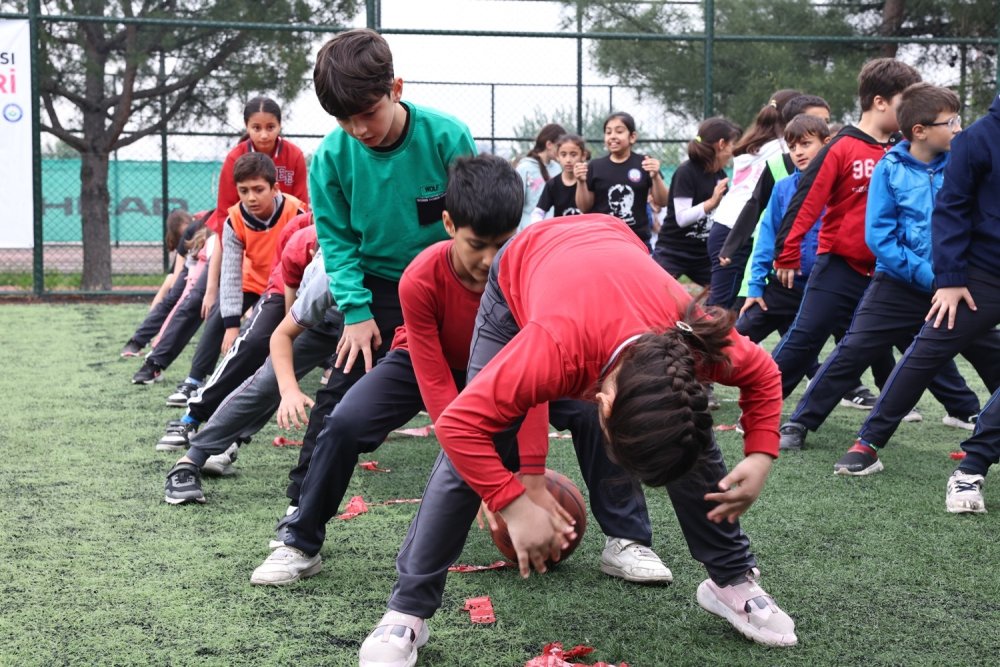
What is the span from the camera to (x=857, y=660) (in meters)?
2.78

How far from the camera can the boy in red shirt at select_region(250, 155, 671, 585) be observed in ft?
9.75

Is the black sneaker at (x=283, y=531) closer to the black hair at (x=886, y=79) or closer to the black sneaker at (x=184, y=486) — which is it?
the black sneaker at (x=184, y=486)

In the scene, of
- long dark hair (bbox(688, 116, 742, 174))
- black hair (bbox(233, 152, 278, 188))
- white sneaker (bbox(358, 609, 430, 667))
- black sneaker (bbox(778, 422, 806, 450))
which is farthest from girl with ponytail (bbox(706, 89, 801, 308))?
white sneaker (bbox(358, 609, 430, 667))

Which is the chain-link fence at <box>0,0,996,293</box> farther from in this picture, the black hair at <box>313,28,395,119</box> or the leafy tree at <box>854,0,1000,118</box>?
the black hair at <box>313,28,395,119</box>

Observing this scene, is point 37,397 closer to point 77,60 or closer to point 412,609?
point 412,609

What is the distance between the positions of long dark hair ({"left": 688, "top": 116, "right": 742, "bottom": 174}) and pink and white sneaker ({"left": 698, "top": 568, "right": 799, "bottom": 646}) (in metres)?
5.02

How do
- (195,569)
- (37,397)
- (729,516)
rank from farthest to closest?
(37,397) → (195,569) → (729,516)

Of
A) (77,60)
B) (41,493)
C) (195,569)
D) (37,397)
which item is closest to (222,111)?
(77,60)

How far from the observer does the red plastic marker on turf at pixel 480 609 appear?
3049 mm

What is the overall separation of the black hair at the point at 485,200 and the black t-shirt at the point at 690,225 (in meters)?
4.64

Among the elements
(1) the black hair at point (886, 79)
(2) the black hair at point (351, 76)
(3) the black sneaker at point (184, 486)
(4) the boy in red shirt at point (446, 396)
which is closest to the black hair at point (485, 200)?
(4) the boy in red shirt at point (446, 396)

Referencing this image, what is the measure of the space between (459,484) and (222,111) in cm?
1159

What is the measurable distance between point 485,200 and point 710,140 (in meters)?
5.04

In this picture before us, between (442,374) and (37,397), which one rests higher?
(442,374)
